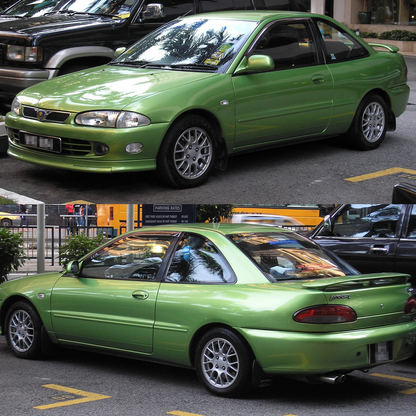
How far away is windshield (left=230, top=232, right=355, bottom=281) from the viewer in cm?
534

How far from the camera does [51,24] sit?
10.5m

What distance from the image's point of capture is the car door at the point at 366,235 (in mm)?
6805

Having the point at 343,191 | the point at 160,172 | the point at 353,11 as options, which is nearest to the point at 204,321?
the point at 160,172

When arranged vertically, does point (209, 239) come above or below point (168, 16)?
below

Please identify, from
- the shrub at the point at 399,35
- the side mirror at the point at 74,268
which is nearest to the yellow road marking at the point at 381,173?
the side mirror at the point at 74,268

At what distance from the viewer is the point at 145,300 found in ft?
18.5

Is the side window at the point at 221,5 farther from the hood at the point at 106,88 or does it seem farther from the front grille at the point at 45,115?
the front grille at the point at 45,115

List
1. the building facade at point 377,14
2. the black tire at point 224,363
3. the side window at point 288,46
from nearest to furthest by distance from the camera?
the black tire at point 224,363 → the side window at point 288,46 → the building facade at point 377,14

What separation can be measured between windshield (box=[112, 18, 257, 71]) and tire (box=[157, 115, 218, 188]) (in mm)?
838

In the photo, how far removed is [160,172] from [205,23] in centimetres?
236

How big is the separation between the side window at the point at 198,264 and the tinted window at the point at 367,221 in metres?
2.15

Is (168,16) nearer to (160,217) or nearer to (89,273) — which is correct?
(160,217)

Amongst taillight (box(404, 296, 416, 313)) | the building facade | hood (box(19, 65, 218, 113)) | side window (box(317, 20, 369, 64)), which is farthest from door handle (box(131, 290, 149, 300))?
the building facade

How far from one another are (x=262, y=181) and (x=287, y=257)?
116 inches
